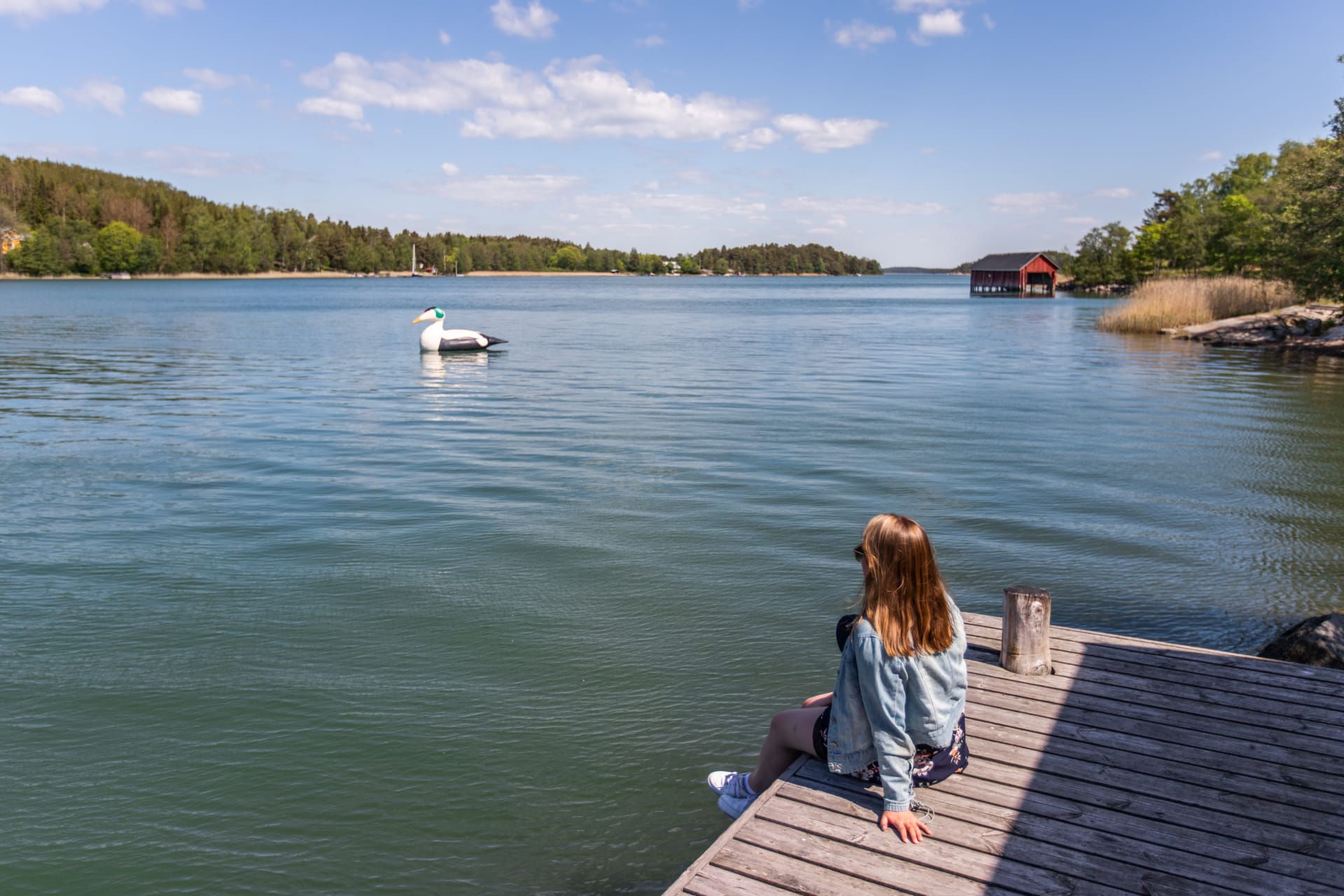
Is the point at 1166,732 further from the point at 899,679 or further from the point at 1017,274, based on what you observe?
the point at 1017,274

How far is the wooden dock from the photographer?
3443mm

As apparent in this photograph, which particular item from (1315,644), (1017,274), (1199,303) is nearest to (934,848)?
(1315,644)

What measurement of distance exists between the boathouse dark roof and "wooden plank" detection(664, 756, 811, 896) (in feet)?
317

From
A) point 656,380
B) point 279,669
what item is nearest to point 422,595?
point 279,669

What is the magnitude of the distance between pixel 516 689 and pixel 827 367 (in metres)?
23.2

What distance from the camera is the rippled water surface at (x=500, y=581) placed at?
207 inches

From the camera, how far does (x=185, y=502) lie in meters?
11.8

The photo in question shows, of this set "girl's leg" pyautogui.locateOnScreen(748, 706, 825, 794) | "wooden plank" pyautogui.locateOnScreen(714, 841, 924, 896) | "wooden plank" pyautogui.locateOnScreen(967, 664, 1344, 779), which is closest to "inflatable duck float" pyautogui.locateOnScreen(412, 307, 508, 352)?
"wooden plank" pyautogui.locateOnScreen(967, 664, 1344, 779)

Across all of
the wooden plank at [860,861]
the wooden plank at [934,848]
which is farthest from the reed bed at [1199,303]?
the wooden plank at [860,861]

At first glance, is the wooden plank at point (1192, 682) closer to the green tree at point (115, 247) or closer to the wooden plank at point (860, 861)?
the wooden plank at point (860, 861)

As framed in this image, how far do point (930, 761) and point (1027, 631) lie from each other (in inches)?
61.1

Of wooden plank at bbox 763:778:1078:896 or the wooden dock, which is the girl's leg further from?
wooden plank at bbox 763:778:1078:896

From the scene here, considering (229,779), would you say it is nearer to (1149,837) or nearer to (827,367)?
(1149,837)

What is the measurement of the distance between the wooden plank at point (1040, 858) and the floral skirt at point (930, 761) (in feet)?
0.39
